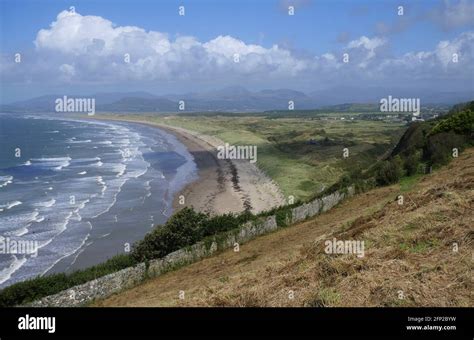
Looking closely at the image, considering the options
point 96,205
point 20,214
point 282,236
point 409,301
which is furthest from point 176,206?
point 409,301

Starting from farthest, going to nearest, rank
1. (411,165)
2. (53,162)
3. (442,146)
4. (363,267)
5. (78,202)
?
1. (53,162)
2. (78,202)
3. (442,146)
4. (411,165)
5. (363,267)

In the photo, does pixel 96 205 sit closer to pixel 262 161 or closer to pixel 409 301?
pixel 262 161

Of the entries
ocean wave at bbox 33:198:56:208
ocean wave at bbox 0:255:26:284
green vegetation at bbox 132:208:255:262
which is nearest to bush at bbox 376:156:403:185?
green vegetation at bbox 132:208:255:262

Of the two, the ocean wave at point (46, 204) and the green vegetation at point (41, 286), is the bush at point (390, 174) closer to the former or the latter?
the green vegetation at point (41, 286)

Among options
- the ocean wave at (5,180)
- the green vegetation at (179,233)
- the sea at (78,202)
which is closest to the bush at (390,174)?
the green vegetation at (179,233)

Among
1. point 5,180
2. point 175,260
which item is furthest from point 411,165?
point 5,180

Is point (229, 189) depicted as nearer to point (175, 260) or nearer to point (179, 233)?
point (179, 233)
